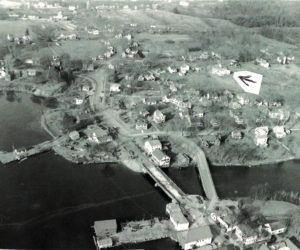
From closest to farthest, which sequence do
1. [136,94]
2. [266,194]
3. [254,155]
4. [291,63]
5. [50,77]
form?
[266,194] → [254,155] → [136,94] → [50,77] → [291,63]

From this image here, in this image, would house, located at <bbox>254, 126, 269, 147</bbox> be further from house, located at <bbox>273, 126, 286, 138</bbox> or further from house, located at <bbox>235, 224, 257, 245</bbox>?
house, located at <bbox>235, 224, 257, 245</bbox>

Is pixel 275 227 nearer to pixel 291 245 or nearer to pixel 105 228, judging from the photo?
pixel 291 245

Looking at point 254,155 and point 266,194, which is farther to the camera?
point 254,155

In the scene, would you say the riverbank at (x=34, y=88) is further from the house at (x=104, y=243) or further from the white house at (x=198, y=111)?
the house at (x=104, y=243)

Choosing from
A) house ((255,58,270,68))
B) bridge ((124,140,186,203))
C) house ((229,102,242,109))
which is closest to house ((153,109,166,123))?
bridge ((124,140,186,203))

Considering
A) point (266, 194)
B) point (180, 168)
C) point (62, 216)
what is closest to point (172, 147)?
point (180, 168)

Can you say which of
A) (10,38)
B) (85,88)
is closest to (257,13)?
(10,38)

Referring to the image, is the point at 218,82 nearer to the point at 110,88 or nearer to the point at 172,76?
the point at 172,76
